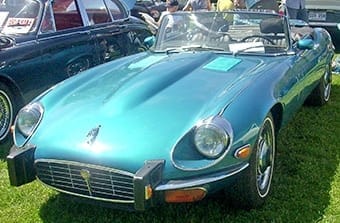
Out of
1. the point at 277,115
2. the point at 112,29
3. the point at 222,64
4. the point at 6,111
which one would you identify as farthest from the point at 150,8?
the point at 277,115

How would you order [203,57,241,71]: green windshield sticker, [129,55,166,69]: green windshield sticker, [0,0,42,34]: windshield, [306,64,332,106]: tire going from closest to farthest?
[203,57,241,71]: green windshield sticker
[129,55,166,69]: green windshield sticker
[0,0,42,34]: windshield
[306,64,332,106]: tire

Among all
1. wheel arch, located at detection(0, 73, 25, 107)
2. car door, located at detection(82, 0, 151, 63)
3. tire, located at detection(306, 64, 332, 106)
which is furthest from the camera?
car door, located at detection(82, 0, 151, 63)

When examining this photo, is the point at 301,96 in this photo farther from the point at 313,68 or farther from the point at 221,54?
the point at 221,54

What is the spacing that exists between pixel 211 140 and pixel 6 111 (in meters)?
2.75

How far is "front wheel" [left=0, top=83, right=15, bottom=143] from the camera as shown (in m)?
4.77

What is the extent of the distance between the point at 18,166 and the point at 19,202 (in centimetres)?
69

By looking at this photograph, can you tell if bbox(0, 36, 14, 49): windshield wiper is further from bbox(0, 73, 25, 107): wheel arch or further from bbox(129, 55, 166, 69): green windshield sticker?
bbox(129, 55, 166, 69): green windshield sticker

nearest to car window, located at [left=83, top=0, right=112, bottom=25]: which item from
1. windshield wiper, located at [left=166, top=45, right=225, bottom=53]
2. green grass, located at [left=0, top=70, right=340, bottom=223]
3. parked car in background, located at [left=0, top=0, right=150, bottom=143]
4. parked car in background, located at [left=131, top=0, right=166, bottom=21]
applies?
parked car in background, located at [left=0, top=0, right=150, bottom=143]

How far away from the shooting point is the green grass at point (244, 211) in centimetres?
333

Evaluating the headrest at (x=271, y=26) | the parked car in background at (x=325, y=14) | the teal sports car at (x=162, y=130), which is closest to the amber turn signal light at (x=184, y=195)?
the teal sports car at (x=162, y=130)

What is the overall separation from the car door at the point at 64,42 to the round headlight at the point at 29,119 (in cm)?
172

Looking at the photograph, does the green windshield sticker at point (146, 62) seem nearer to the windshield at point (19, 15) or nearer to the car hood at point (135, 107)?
the car hood at point (135, 107)

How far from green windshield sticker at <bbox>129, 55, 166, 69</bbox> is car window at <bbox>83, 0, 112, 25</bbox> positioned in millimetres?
1868

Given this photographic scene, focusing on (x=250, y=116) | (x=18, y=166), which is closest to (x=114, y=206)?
(x=18, y=166)
